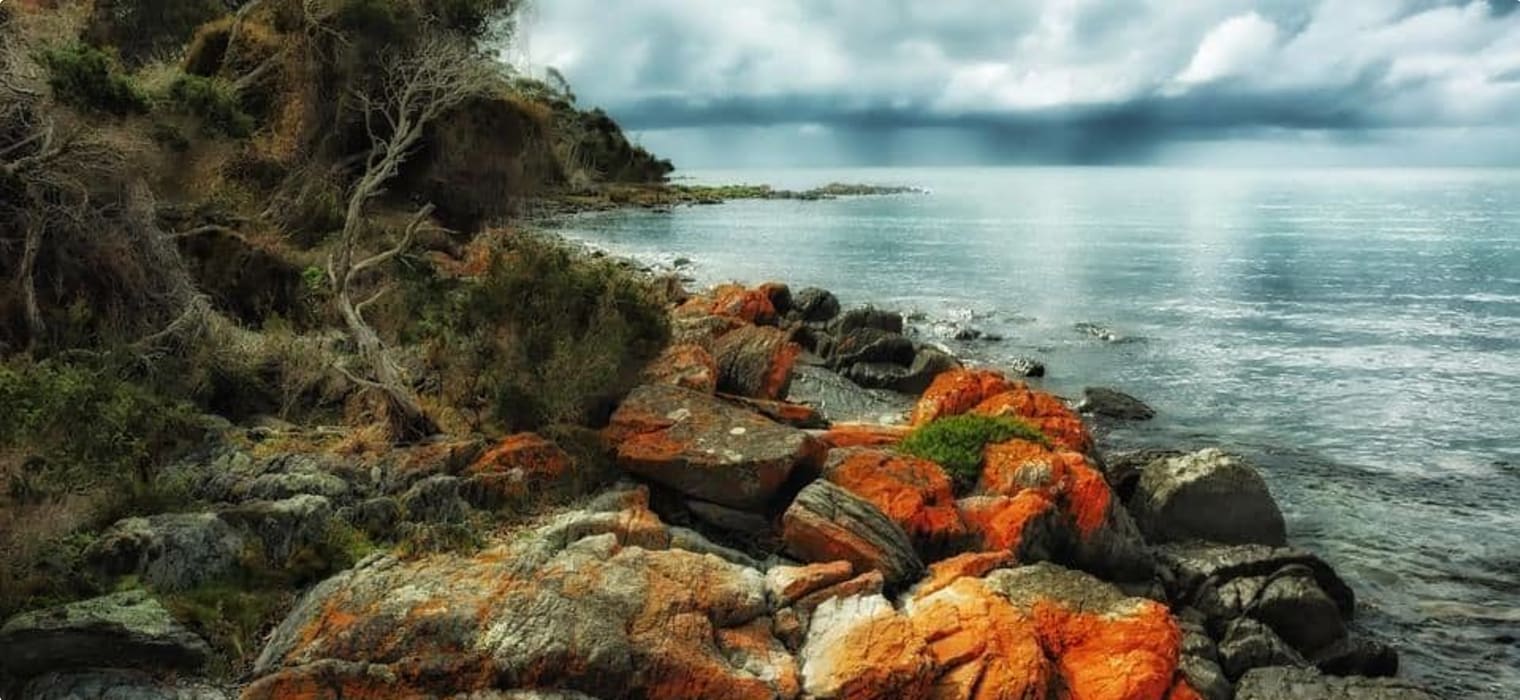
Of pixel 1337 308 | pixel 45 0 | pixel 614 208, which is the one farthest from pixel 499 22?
pixel 614 208

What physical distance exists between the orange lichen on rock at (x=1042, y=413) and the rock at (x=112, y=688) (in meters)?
15.0

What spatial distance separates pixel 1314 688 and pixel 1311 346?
34.5 meters

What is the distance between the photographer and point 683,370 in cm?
1994

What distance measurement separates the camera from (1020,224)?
393 feet

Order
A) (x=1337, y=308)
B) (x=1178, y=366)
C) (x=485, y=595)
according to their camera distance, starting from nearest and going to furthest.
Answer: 1. (x=485, y=595)
2. (x=1178, y=366)
3. (x=1337, y=308)

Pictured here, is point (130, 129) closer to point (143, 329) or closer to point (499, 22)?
point (143, 329)

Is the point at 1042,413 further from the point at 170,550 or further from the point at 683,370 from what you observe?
the point at 170,550

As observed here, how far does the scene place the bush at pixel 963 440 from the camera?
689 inches

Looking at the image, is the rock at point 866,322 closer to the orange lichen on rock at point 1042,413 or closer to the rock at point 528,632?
the orange lichen on rock at point 1042,413

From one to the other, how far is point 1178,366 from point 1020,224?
8561 centimetres

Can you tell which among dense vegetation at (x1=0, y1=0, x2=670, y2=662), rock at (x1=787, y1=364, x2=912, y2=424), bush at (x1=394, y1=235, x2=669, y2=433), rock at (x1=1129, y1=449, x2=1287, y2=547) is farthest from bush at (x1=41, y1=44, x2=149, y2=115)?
rock at (x1=1129, y1=449, x2=1287, y2=547)

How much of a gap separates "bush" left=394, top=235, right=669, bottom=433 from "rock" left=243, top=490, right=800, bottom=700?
5.51 meters

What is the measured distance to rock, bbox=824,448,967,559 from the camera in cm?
1470

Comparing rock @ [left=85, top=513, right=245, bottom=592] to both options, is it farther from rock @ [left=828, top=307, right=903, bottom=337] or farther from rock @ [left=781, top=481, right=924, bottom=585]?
rock @ [left=828, top=307, right=903, bottom=337]
